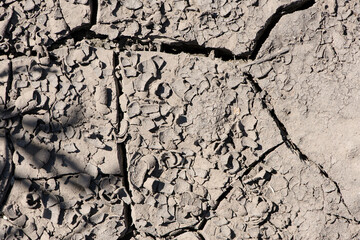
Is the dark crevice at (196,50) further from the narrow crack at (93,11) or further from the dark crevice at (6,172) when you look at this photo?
the dark crevice at (6,172)

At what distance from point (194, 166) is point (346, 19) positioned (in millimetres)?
915

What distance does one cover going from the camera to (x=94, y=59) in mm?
1983

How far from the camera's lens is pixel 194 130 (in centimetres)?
192

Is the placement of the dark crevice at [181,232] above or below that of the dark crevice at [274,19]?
below

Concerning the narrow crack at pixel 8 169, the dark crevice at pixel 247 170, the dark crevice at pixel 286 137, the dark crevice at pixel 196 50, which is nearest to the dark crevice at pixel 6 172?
the narrow crack at pixel 8 169

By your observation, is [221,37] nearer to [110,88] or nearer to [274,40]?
[274,40]

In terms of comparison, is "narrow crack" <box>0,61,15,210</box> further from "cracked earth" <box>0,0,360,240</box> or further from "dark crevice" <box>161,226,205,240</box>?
"dark crevice" <box>161,226,205,240</box>

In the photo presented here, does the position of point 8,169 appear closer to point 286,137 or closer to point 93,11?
point 93,11

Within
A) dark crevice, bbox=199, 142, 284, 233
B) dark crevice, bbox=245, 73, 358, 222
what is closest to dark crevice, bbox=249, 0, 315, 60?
dark crevice, bbox=245, 73, 358, 222

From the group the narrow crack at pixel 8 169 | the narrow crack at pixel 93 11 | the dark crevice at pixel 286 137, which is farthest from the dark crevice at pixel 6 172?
the dark crevice at pixel 286 137

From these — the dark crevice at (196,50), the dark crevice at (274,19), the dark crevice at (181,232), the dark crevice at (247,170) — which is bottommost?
the dark crevice at (181,232)

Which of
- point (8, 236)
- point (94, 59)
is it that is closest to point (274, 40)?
point (94, 59)

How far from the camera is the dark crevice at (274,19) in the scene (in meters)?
1.96

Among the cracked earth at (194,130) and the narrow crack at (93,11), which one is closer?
the cracked earth at (194,130)
